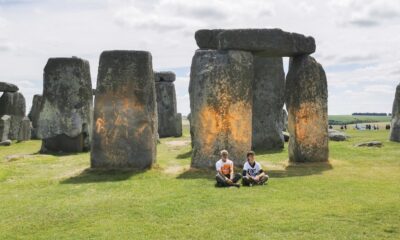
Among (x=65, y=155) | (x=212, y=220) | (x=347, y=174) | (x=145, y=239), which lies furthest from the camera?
(x=65, y=155)

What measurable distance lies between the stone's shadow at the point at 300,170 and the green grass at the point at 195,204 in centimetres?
4

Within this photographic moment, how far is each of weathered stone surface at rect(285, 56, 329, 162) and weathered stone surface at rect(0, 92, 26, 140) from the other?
70.0ft

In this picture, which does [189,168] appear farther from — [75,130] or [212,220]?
[75,130]

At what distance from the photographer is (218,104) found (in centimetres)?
1659

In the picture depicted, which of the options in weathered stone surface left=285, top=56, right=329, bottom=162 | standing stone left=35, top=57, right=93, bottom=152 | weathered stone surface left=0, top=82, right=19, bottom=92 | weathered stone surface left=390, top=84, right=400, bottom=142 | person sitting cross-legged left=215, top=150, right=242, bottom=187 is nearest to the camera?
person sitting cross-legged left=215, top=150, right=242, bottom=187

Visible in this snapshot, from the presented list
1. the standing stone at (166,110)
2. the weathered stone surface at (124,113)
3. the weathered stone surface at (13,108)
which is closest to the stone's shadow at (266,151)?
the weathered stone surface at (124,113)

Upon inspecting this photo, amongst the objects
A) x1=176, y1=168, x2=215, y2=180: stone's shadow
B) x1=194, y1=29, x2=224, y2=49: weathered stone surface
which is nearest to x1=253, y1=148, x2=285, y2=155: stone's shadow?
x1=176, y1=168, x2=215, y2=180: stone's shadow

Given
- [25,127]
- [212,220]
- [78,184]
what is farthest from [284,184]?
[25,127]

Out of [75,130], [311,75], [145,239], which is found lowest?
[145,239]

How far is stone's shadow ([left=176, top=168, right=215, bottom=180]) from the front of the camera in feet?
50.9

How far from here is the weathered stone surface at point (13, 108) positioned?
34000mm

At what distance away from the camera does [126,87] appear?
16875 millimetres

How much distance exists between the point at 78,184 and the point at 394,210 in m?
8.45

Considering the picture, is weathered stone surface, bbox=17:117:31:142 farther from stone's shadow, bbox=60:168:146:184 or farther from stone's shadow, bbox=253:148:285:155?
stone's shadow, bbox=60:168:146:184
